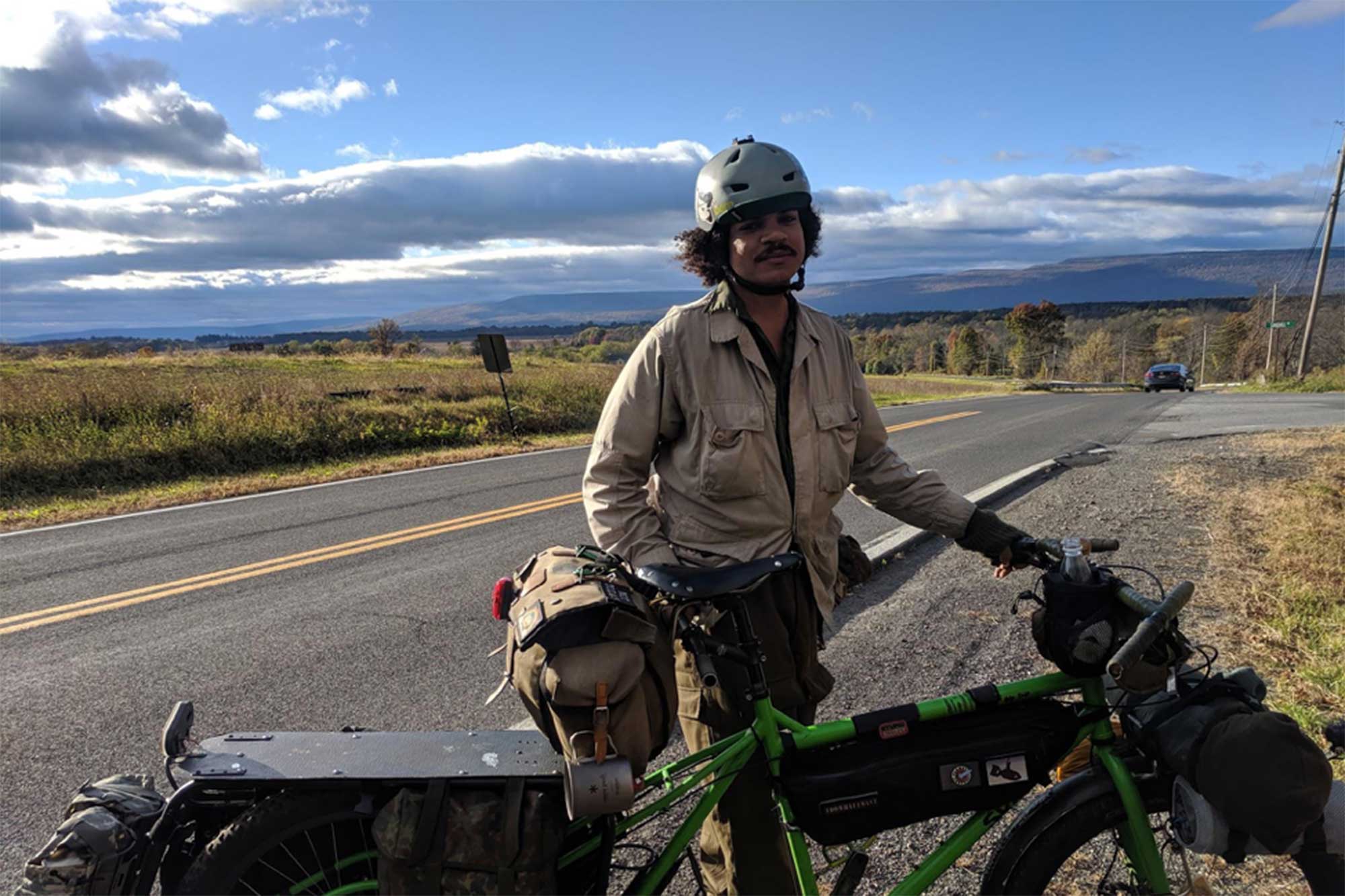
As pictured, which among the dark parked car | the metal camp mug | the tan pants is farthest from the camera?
the dark parked car

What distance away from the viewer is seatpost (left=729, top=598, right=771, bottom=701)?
205 centimetres

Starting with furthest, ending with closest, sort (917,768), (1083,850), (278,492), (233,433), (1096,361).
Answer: (1096,361) < (233,433) < (278,492) < (1083,850) < (917,768)

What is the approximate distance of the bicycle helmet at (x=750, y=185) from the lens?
2.41 metres

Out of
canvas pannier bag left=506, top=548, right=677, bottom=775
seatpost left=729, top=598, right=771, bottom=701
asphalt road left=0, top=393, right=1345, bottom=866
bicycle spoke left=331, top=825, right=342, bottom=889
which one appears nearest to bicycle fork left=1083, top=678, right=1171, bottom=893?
seatpost left=729, top=598, right=771, bottom=701

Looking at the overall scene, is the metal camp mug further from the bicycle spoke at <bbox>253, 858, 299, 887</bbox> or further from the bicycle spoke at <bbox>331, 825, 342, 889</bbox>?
the bicycle spoke at <bbox>253, 858, 299, 887</bbox>

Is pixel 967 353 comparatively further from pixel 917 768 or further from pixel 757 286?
pixel 917 768

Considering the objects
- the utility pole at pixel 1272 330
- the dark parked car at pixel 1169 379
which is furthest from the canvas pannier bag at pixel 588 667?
the utility pole at pixel 1272 330

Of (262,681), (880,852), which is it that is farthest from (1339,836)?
(262,681)

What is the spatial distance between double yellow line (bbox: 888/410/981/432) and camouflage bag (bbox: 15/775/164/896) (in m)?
15.3

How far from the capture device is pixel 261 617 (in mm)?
5484

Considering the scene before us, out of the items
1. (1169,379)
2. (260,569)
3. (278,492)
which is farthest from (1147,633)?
(1169,379)

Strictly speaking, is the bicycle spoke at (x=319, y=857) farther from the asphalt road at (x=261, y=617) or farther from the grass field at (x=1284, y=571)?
the grass field at (x=1284, y=571)

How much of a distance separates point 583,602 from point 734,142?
5.02ft

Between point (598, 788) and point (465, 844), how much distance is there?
0.36m
